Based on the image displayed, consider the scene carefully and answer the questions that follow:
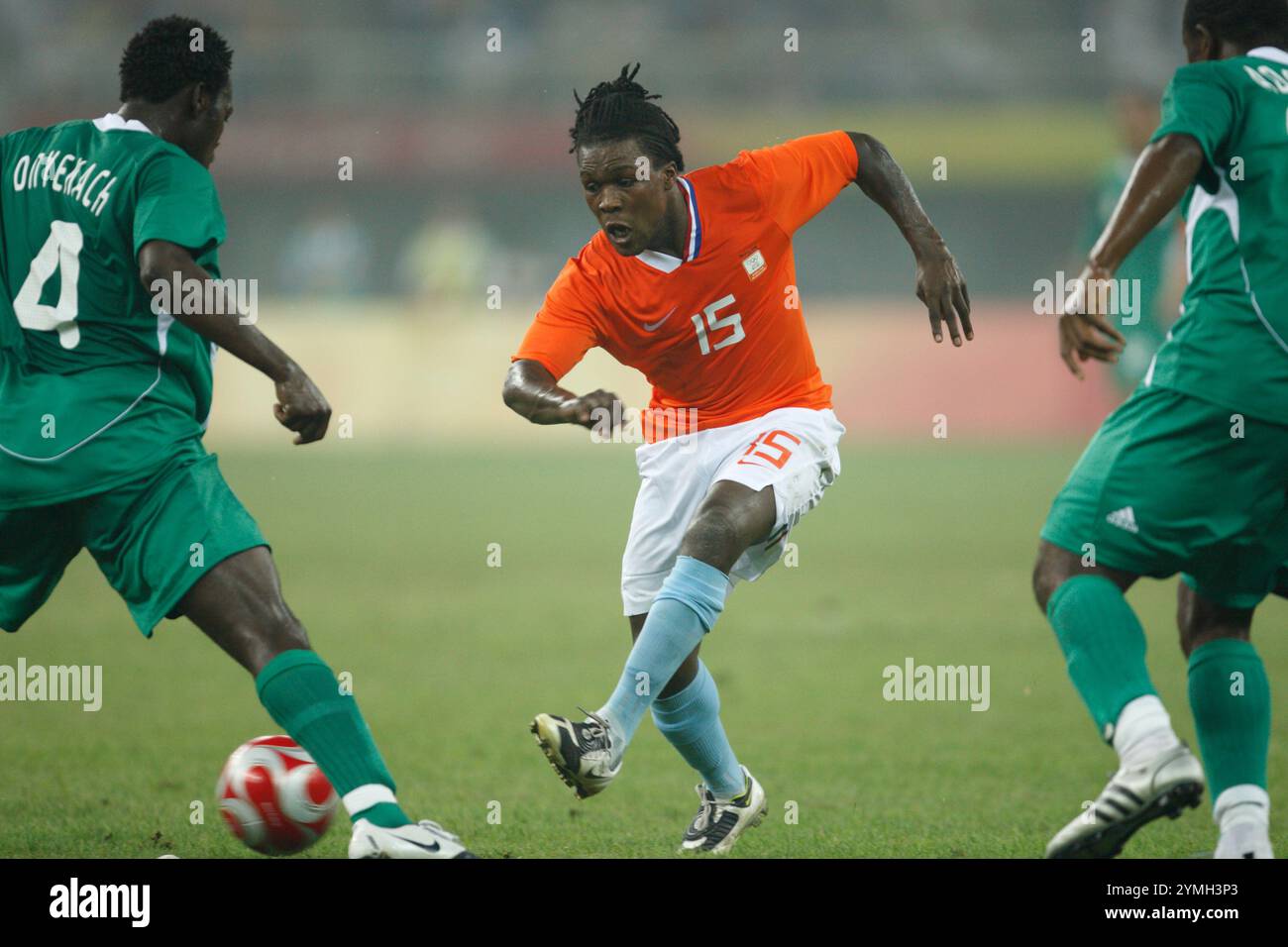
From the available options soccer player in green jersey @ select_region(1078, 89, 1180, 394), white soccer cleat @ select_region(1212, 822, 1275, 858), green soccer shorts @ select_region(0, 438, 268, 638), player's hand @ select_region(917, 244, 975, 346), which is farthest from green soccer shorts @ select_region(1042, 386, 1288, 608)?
soccer player in green jersey @ select_region(1078, 89, 1180, 394)

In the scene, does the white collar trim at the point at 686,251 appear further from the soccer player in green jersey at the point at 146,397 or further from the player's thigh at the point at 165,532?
the player's thigh at the point at 165,532

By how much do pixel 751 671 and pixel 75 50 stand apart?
2358 centimetres

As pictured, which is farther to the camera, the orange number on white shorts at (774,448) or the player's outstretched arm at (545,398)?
the orange number on white shorts at (774,448)

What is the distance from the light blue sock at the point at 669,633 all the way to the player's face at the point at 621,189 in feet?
3.51

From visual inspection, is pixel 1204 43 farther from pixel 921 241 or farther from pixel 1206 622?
pixel 1206 622

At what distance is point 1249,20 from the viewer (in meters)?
4.05

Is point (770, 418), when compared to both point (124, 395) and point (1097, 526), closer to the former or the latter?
point (1097, 526)

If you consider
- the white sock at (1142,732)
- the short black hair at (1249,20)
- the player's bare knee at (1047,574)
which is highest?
the short black hair at (1249,20)

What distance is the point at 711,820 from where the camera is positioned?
201 inches

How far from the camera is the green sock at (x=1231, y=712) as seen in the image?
414 cm

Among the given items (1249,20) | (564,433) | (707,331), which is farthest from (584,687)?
(564,433)

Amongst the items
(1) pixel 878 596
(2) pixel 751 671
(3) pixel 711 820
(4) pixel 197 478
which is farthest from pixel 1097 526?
(1) pixel 878 596

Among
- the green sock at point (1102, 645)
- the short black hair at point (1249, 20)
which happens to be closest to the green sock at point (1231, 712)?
the green sock at point (1102, 645)

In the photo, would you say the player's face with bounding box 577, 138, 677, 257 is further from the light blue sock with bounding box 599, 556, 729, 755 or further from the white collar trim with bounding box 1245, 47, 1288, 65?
the white collar trim with bounding box 1245, 47, 1288, 65
